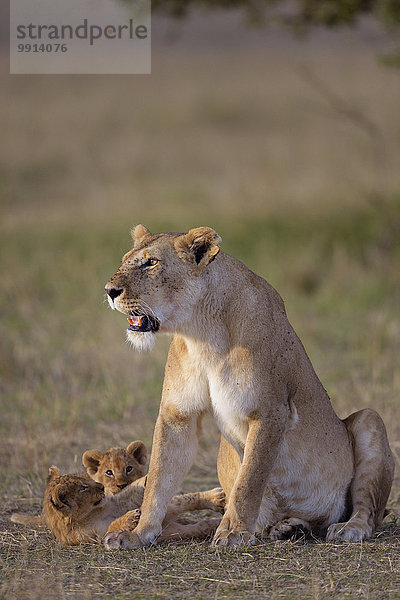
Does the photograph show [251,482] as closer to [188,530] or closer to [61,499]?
[188,530]

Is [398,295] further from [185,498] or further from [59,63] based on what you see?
[59,63]

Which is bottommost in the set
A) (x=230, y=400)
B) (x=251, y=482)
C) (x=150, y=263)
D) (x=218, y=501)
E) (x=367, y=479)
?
(x=218, y=501)

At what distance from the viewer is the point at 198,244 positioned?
5555 millimetres

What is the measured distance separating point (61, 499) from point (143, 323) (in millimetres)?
1091

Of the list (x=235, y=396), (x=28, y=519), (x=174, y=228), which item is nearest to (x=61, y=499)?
(x=28, y=519)

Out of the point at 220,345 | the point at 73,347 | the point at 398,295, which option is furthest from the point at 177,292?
the point at 398,295

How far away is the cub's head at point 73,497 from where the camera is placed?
565cm

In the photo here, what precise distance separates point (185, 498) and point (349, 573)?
1.39 m

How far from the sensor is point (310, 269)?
15070 millimetres

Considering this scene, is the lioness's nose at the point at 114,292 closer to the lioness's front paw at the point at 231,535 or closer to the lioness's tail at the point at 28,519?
the lioness's front paw at the point at 231,535

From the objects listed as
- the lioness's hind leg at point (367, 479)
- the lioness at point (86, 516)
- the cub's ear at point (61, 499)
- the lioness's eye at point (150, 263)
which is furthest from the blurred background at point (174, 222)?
the lioness's eye at point (150, 263)

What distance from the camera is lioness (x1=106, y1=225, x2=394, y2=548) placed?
542cm

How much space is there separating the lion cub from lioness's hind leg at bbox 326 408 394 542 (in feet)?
4.50

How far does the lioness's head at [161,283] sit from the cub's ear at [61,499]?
2.96ft
